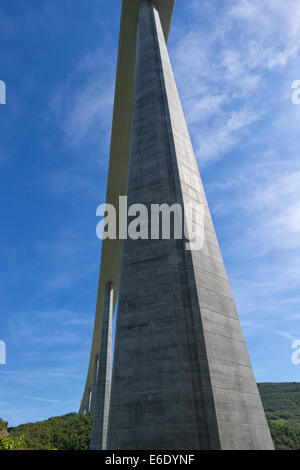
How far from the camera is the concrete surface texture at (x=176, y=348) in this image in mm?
5766

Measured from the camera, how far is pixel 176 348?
6.43m

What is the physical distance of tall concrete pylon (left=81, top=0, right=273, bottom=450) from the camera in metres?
5.77

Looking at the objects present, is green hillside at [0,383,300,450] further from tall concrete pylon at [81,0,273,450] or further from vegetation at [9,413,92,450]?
tall concrete pylon at [81,0,273,450]

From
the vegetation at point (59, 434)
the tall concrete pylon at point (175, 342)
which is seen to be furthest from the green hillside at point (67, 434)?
the tall concrete pylon at point (175, 342)

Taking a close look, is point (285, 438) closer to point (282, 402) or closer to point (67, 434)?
point (67, 434)

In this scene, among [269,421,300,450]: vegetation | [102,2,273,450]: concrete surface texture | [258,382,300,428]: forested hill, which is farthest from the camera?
[258,382,300,428]: forested hill

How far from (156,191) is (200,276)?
2.97 m

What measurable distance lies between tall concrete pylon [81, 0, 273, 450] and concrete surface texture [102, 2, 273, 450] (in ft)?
0.06

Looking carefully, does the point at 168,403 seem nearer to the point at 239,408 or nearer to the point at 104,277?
the point at 239,408

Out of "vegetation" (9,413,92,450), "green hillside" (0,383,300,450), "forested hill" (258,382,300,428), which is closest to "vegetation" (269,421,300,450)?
"green hillside" (0,383,300,450)

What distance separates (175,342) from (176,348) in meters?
0.13

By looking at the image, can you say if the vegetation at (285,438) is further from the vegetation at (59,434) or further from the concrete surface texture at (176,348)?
the concrete surface texture at (176,348)

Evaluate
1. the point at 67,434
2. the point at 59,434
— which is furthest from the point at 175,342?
the point at 67,434
